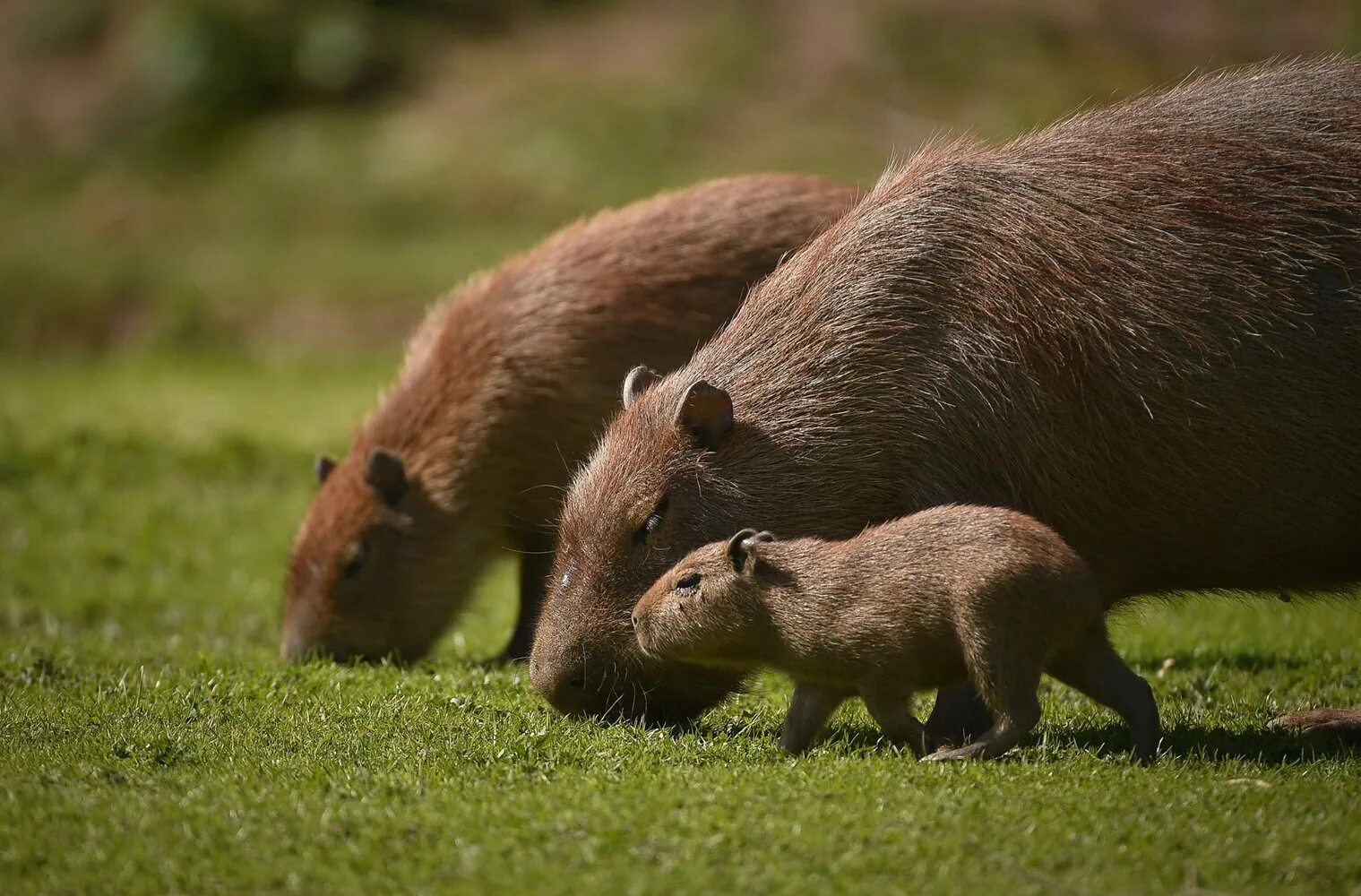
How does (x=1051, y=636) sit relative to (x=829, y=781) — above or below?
above

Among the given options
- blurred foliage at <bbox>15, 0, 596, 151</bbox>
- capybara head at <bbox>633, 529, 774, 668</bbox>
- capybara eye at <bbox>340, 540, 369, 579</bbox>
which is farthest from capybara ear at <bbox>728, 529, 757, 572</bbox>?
blurred foliage at <bbox>15, 0, 596, 151</bbox>

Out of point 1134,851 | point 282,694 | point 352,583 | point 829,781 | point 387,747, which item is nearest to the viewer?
point 1134,851

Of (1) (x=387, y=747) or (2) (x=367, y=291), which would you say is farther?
(2) (x=367, y=291)

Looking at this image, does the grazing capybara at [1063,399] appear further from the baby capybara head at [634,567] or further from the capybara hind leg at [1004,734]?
the capybara hind leg at [1004,734]

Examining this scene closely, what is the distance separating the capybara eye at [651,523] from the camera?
19.7 feet

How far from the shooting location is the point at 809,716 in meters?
5.60

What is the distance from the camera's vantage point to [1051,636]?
16.7 ft

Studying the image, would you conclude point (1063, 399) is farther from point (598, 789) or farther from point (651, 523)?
point (598, 789)

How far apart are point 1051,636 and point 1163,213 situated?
1.74 m

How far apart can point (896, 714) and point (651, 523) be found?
1.17 metres

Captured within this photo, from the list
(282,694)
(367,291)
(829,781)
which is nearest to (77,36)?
(367,291)

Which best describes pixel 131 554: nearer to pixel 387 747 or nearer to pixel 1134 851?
pixel 387 747

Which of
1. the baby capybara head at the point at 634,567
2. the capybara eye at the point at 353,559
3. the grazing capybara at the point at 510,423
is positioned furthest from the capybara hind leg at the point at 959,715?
the capybara eye at the point at 353,559

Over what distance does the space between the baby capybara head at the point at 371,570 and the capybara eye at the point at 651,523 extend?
270 centimetres
